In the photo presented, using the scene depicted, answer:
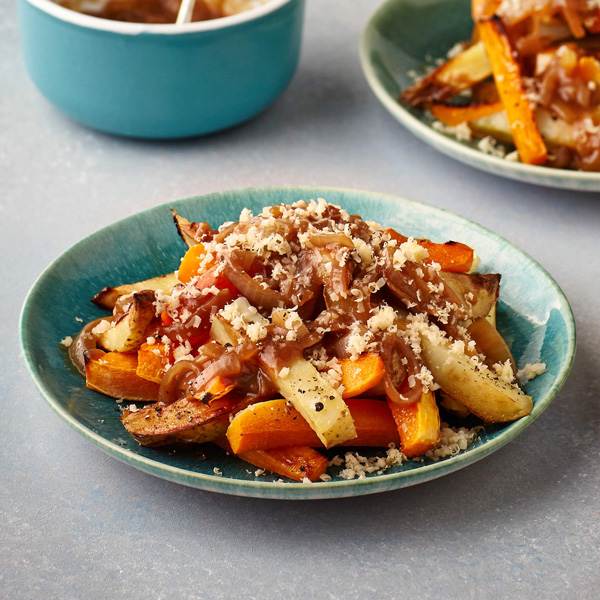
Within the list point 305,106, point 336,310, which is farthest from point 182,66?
point 336,310

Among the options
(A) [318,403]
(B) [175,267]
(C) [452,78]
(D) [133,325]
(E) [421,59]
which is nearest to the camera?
(A) [318,403]

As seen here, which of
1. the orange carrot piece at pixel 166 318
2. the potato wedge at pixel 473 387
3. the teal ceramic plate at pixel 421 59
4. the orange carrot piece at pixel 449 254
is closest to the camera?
the potato wedge at pixel 473 387

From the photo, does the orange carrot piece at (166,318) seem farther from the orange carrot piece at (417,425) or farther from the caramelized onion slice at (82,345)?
the orange carrot piece at (417,425)

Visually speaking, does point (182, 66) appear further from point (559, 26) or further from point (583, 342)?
point (583, 342)

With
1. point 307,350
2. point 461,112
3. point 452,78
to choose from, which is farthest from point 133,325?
point 452,78

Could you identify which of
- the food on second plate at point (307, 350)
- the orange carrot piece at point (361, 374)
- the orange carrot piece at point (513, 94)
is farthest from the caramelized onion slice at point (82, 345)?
the orange carrot piece at point (513, 94)

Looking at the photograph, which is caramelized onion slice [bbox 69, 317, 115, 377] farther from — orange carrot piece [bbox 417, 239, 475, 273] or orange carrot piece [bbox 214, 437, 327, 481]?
orange carrot piece [bbox 417, 239, 475, 273]

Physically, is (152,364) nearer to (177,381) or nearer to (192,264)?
(177,381)
